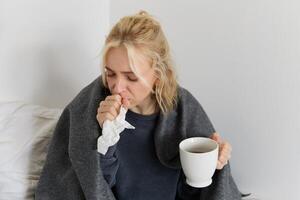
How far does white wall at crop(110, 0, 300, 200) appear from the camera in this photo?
1201mm

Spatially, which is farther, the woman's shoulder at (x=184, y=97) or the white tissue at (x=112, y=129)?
the woman's shoulder at (x=184, y=97)

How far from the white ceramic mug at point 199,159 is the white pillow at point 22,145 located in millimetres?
442

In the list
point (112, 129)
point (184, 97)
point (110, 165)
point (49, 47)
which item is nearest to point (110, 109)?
point (112, 129)

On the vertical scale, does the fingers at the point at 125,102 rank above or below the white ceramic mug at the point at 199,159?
above

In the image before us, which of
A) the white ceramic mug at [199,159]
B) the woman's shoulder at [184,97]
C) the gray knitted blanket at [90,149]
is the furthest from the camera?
the woman's shoulder at [184,97]

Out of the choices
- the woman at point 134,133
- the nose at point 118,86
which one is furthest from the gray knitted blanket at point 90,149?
the nose at point 118,86

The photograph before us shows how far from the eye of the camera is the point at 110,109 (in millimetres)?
980

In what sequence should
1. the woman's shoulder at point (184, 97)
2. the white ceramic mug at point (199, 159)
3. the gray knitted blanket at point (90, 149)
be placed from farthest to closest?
the woman's shoulder at point (184, 97) → the gray knitted blanket at point (90, 149) → the white ceramic mug at point (199, 159)

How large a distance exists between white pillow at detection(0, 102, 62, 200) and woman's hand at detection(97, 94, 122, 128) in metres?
0.30

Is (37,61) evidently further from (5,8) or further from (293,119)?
(293,119)

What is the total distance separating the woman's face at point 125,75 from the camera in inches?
39.8

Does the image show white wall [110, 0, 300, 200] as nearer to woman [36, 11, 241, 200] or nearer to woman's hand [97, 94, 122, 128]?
woman [36, 11, 241, 200]

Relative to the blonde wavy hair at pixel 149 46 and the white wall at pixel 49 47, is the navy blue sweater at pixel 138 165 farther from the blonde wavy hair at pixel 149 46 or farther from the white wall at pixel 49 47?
the white wall at pixel 49 47

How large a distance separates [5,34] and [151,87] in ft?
1.49
